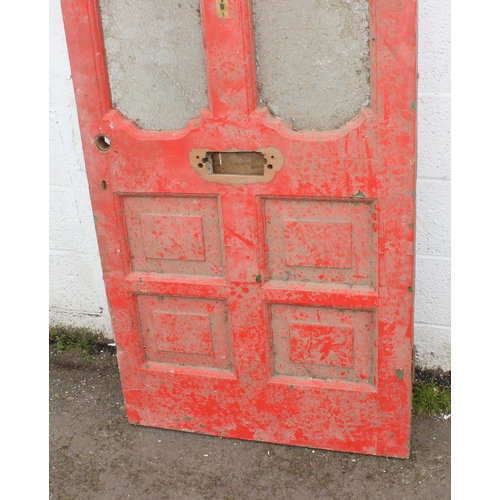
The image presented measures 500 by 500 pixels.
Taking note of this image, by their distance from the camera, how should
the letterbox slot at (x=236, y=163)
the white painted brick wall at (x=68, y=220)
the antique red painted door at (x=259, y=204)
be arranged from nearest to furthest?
1. the antique red painted door at (x=259, y=204)
2. the letterbox slot at (x=236, y=163)
3. the white painted brick wall at (x=68, y=220)

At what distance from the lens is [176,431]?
7.97 ft

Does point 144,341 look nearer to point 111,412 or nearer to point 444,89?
point 111,412

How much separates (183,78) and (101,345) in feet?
4.93

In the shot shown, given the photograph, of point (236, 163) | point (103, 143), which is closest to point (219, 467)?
point (236, 163)

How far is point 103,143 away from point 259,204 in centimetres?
56

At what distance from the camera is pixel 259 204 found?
199 centimetres

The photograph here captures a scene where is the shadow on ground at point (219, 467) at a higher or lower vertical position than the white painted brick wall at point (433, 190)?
lower

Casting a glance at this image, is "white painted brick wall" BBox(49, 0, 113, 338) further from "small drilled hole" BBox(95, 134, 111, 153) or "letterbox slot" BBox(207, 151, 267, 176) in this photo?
"letterbox slot" BBox(207, 151, 267, 176)

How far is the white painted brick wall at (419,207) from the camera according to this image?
212 cm

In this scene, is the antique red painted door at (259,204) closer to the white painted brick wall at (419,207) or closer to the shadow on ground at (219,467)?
the shadow on ground at (219,467)

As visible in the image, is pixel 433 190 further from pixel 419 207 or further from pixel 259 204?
pixel 259 204

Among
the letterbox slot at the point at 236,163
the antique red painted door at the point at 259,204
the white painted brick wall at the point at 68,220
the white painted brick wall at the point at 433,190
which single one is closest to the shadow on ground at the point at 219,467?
the antique red painted door at the point at 259,204

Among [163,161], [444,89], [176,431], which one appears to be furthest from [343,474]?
[444,89]

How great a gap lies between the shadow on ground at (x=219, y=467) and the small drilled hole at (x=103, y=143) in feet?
3.61
